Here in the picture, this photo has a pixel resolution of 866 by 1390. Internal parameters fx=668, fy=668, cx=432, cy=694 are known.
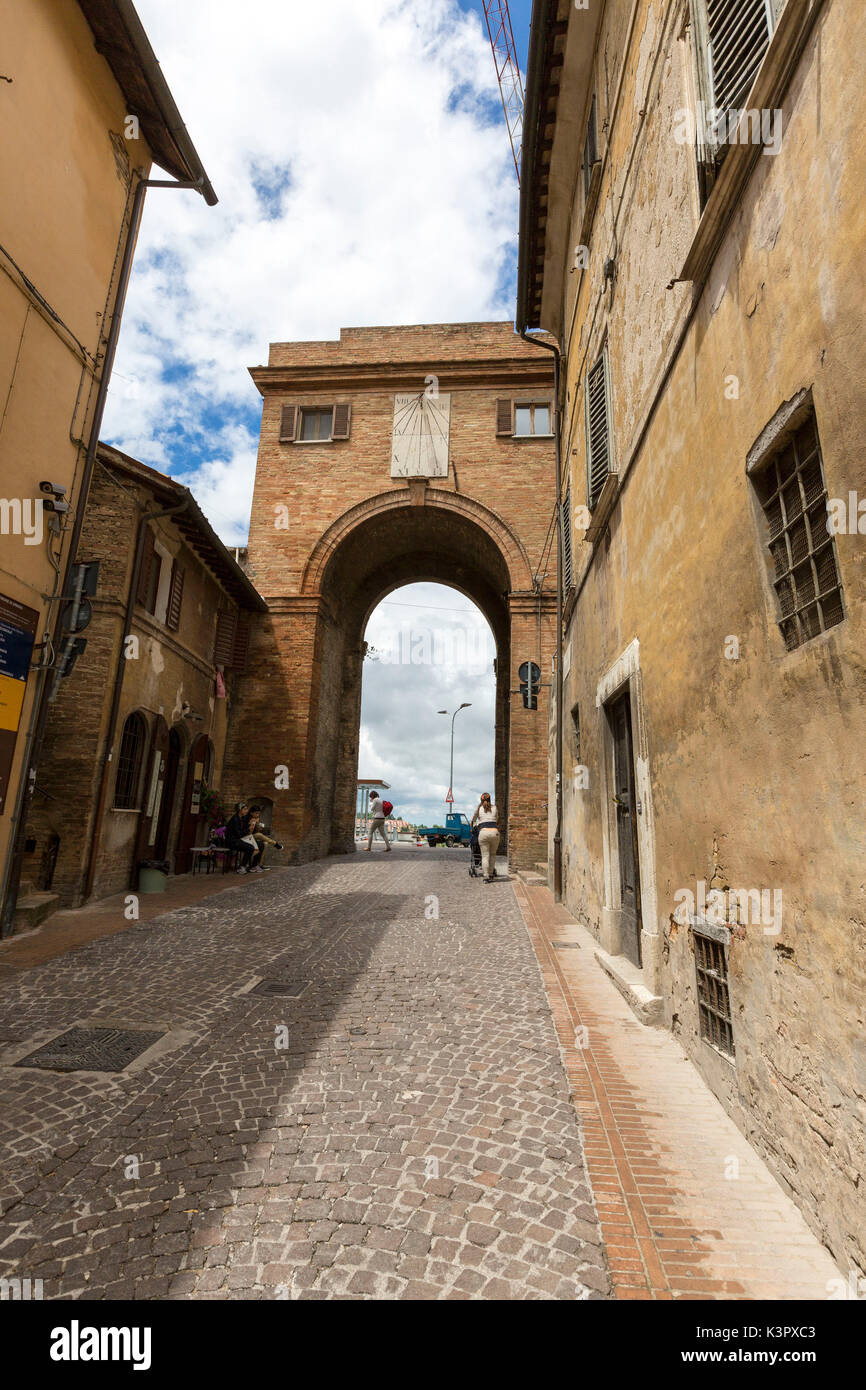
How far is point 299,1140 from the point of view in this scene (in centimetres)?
300

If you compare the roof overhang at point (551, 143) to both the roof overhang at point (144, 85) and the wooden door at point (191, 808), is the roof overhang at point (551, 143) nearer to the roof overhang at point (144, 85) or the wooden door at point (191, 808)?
the roof overhang at point (144, 85)

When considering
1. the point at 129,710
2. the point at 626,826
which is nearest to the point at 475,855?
the point at 129,710

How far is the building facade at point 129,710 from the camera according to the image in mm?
9141

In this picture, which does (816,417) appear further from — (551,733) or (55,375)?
(551,733)

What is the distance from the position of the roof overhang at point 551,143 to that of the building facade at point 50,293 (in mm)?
4768

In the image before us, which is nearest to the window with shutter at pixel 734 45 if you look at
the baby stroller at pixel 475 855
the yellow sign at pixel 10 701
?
the yellow sign at pixel 10 701

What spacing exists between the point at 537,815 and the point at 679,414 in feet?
38.0

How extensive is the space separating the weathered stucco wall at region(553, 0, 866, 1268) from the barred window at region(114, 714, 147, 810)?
26.6 feet

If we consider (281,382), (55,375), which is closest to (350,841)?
(281,382)

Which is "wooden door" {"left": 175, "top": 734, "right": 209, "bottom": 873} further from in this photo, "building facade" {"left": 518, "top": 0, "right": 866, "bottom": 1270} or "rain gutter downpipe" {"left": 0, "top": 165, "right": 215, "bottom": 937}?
"building facade" {"left": 518, "top": 0, "right": 866, "bottom": 1270}

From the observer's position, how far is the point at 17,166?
6.64 metres

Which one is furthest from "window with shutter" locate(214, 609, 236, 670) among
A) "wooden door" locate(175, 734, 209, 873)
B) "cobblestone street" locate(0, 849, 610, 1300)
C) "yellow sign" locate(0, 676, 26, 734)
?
"cobblestone street" locate(0, 849, 610, 1300)

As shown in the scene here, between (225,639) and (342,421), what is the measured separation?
7.27m

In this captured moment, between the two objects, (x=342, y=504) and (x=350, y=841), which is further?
(x=350, y=841)
